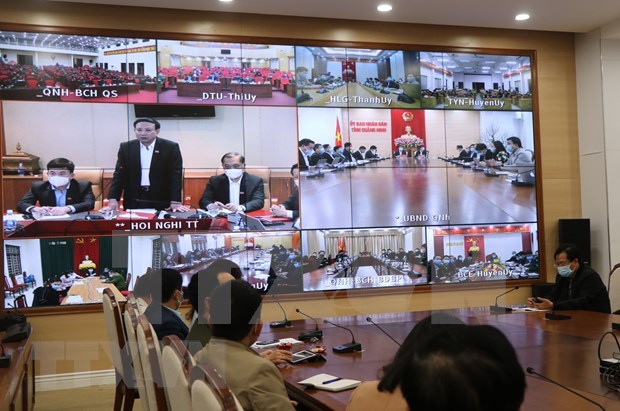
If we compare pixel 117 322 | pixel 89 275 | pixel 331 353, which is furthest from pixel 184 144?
pixel 331 353

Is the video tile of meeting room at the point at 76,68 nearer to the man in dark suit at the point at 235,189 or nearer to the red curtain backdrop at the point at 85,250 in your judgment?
the man in dark suit at the point at 235,189

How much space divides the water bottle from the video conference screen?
0.07 feet

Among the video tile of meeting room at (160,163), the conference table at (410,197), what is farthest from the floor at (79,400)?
the conference table at (410,197)

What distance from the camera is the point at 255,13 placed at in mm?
6164

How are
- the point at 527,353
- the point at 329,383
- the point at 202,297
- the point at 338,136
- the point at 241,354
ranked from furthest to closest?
the point at 338,136
the point at 202,297
the point at 527,353
the point at 329,383
the point at 241,354

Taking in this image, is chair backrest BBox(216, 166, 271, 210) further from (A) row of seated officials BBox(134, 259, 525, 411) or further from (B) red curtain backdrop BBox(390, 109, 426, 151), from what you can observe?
(A) row of seated officials BBox(134, 259, 525, 411)

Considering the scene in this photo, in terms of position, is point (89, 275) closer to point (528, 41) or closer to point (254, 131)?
point (254, 131)

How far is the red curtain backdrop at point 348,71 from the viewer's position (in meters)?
6.43

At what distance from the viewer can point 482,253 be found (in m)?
6.73

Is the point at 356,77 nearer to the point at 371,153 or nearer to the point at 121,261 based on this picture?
the point at 371,153

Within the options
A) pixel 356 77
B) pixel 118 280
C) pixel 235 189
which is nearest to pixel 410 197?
pixel 356 77

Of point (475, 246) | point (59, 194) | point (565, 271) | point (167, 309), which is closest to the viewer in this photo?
point (167, 309)

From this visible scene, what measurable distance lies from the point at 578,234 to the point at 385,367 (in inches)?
249

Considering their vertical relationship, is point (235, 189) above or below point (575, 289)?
above
